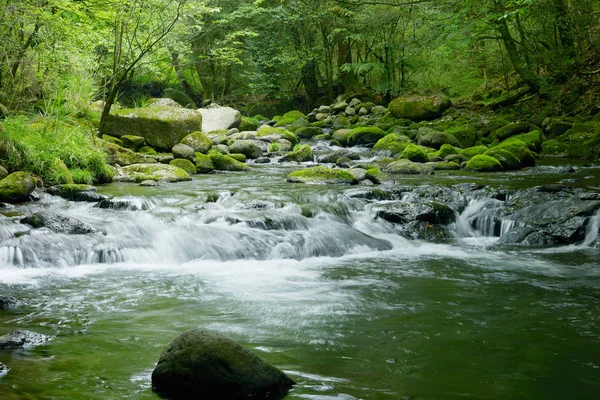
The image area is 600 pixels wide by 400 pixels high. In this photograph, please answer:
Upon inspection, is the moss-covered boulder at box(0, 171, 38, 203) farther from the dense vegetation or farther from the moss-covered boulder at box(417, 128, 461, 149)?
the moss-covered boulder at box(417, 128, 461, 149)

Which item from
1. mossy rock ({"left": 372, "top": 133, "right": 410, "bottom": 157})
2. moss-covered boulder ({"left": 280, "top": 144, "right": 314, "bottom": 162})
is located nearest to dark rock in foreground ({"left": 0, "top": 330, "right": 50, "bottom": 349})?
moss-covered boulder ({"left": 280, "top": 144, "right": 314, "bottom": 162})

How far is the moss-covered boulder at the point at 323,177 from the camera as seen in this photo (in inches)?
449

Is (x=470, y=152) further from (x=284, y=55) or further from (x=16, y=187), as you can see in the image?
(x=284, y=55)

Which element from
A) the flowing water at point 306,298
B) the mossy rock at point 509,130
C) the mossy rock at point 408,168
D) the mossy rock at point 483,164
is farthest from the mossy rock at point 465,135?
the flowing water at point 306,298

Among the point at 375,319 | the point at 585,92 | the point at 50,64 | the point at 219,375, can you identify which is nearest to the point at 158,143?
the point at 50,64

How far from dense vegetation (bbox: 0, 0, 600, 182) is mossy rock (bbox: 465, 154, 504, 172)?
2998 millimetres

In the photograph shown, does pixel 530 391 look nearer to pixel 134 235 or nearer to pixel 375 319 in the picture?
pixel 375 319

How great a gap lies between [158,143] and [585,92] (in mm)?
13101

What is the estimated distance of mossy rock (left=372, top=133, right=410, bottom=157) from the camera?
1574cm

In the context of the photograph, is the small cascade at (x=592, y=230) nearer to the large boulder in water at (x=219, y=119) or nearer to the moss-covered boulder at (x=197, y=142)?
the moss-covered boulder at (x=197, y=142)

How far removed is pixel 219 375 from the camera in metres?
2.69

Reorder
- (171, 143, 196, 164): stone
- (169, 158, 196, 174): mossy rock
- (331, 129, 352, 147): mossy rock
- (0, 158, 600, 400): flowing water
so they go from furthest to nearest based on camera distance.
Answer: (331, 129, 352, 147): mossy rock → (171, 143, 196, 164): stone → (169, 158, 196, 174): mossy rock → (0, 158, 600, 400): flowing water

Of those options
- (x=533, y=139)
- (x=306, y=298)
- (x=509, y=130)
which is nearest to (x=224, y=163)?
(x=509, y=130)

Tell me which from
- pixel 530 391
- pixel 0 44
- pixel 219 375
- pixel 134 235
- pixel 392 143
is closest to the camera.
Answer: pixel 219 375
